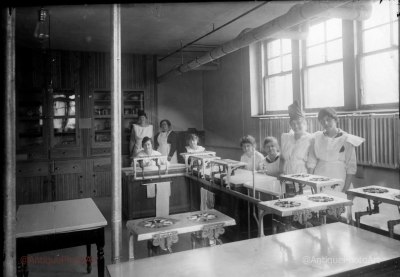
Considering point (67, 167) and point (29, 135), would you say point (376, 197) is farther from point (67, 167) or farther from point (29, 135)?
point (29, 135)

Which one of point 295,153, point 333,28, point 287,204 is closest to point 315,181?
point 287,204

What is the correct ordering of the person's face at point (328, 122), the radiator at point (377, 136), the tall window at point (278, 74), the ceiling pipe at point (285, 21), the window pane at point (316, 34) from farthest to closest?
the tall window at point (278, 74) < the window pane at point (316, 34) < the radiator at point (377, 136) < the person's face at point (328, 122) < the ceiling pipe at point (285, 21)

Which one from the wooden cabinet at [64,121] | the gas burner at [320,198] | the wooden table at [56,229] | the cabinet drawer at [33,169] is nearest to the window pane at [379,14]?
the gas burner at [320,198]

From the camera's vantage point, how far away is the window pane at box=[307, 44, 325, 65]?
18.2ft

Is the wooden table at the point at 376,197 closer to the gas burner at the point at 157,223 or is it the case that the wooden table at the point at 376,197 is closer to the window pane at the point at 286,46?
the gas burner at the point at 157,223

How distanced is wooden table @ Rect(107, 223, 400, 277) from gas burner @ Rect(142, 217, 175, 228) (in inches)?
22.2

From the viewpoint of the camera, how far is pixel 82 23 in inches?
222

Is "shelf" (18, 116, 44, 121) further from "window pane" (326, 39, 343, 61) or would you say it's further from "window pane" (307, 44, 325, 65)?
"window pane" (326, 39, 343, 61)

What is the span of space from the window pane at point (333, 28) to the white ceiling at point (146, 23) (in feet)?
2.32

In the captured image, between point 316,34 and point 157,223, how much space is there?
4.46 meters

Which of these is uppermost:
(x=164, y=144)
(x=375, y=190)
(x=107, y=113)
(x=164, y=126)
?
(x=107, y=113)

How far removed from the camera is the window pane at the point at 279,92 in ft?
21.0

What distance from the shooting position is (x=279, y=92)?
669 centimetres

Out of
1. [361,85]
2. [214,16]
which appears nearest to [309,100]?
[361,85]
